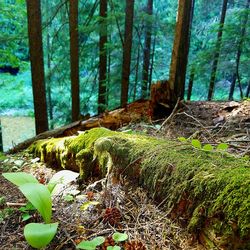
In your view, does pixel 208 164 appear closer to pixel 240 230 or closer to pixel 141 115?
pixel 240 230

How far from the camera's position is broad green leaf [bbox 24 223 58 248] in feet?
4.65

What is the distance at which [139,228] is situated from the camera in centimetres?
185

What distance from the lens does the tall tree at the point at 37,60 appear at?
616cm

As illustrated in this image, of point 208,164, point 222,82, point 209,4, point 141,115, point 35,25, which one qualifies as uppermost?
point 209,4

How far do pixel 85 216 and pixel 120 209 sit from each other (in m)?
0.29

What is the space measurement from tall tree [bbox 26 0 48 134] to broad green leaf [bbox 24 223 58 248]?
18.4 ft

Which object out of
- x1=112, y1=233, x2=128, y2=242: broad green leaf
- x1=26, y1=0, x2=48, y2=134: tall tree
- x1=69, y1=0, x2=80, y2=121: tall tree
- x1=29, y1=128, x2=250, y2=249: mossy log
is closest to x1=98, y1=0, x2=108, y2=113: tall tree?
x1=69, y1=0, x2=80, y2=121: tall tree

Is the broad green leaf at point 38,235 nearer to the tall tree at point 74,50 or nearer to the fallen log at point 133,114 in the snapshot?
the fallen log at point 133,114

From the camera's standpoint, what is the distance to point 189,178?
1.78 metres

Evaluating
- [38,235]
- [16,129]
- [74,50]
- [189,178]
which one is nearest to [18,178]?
[38,235]

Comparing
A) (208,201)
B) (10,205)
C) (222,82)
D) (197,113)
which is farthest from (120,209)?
(222,82)

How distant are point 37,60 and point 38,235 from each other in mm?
5779

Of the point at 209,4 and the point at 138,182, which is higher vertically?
the point at 209,4

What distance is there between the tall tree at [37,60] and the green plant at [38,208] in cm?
512
